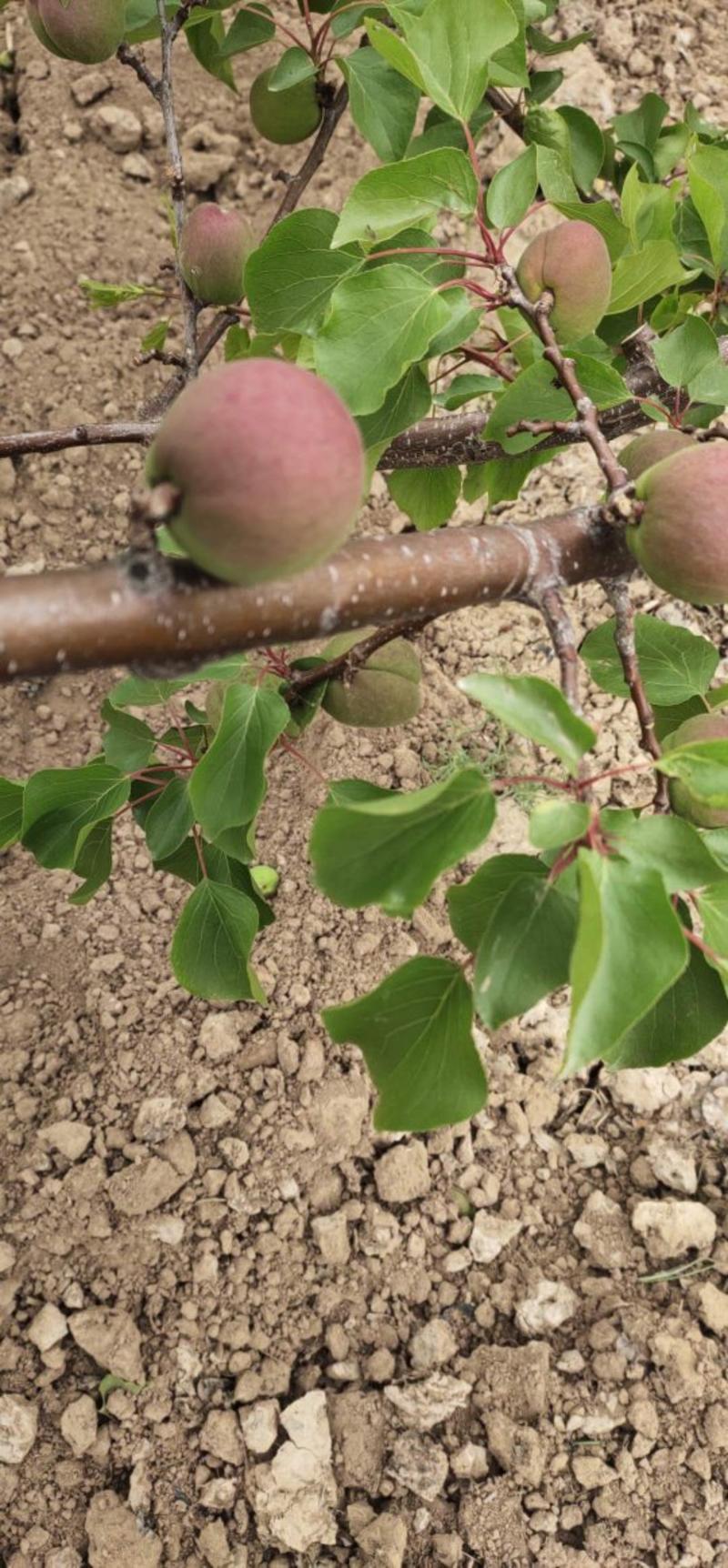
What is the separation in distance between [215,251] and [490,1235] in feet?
4.82

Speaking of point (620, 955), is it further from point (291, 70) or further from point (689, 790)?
point (291, 70)

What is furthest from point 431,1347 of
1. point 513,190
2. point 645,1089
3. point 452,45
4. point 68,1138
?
point 452,45

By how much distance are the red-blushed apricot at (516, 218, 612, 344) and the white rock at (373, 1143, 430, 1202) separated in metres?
1.17

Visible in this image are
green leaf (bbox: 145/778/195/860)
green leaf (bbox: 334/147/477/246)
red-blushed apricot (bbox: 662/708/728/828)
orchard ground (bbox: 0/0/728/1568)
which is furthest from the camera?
orchard ground (bbox: 0/0/728/1568)

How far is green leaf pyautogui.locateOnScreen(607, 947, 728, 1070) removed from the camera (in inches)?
40.1

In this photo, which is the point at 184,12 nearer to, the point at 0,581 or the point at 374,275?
the point at 374,275

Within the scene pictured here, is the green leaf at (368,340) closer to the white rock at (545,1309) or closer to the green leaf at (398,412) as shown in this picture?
the green leaf at (398,412)

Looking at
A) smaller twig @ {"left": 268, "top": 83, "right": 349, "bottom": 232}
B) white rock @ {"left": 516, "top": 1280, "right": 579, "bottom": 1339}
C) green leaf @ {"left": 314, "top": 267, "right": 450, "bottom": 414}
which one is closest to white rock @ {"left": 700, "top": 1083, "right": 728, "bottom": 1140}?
white rock @ {"left": 516, "top": 1280, "right": 579, "bottom": 1339}

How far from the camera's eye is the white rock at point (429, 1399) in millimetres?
1529

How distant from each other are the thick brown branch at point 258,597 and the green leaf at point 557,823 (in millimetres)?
182

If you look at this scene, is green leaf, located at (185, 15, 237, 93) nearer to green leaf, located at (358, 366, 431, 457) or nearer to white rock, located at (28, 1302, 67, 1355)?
green leaf, located at (358, 366, 431, 457)

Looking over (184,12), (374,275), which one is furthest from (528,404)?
(184,12)

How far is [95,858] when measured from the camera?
4.67 feet

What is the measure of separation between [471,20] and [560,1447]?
1693mm
